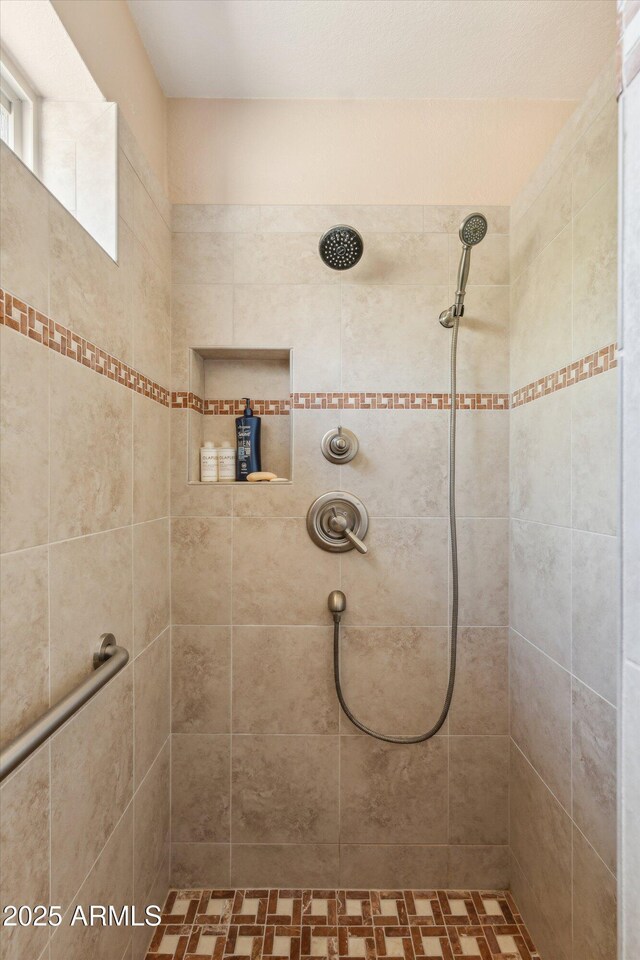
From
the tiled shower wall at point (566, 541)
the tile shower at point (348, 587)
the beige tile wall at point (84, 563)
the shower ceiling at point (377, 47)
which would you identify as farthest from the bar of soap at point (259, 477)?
the shower ceiling at point (377, 47)

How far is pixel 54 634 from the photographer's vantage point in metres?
0.98

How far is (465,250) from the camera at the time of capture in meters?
1.48

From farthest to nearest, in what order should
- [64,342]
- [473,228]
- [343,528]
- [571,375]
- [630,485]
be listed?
[343,528], [473,228], [571,375], [64,342], [630,485]

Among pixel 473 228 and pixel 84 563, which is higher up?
pixel 473 228

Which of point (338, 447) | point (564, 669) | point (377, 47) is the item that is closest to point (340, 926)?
point (564, 669)

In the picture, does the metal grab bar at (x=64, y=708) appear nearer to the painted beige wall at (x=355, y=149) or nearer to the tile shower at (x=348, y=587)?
the tile shower at (x=348, y=587)

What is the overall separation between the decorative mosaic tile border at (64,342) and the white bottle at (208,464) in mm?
301

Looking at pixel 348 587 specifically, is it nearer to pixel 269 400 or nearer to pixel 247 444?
pixel 247 444

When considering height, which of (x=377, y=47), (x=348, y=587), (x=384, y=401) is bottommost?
(x=348, y=587)

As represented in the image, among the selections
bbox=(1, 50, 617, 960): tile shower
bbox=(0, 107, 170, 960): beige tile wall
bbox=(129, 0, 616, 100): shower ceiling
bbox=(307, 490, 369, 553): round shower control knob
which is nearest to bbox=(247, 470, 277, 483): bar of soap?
bbox=(1, 50, 617, 960): tile shower

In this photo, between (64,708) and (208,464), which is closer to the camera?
(64,708)

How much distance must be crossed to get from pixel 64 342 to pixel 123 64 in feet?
2.96

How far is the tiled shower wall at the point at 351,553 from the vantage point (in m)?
1.68

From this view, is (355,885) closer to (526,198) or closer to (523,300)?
(523,300)
